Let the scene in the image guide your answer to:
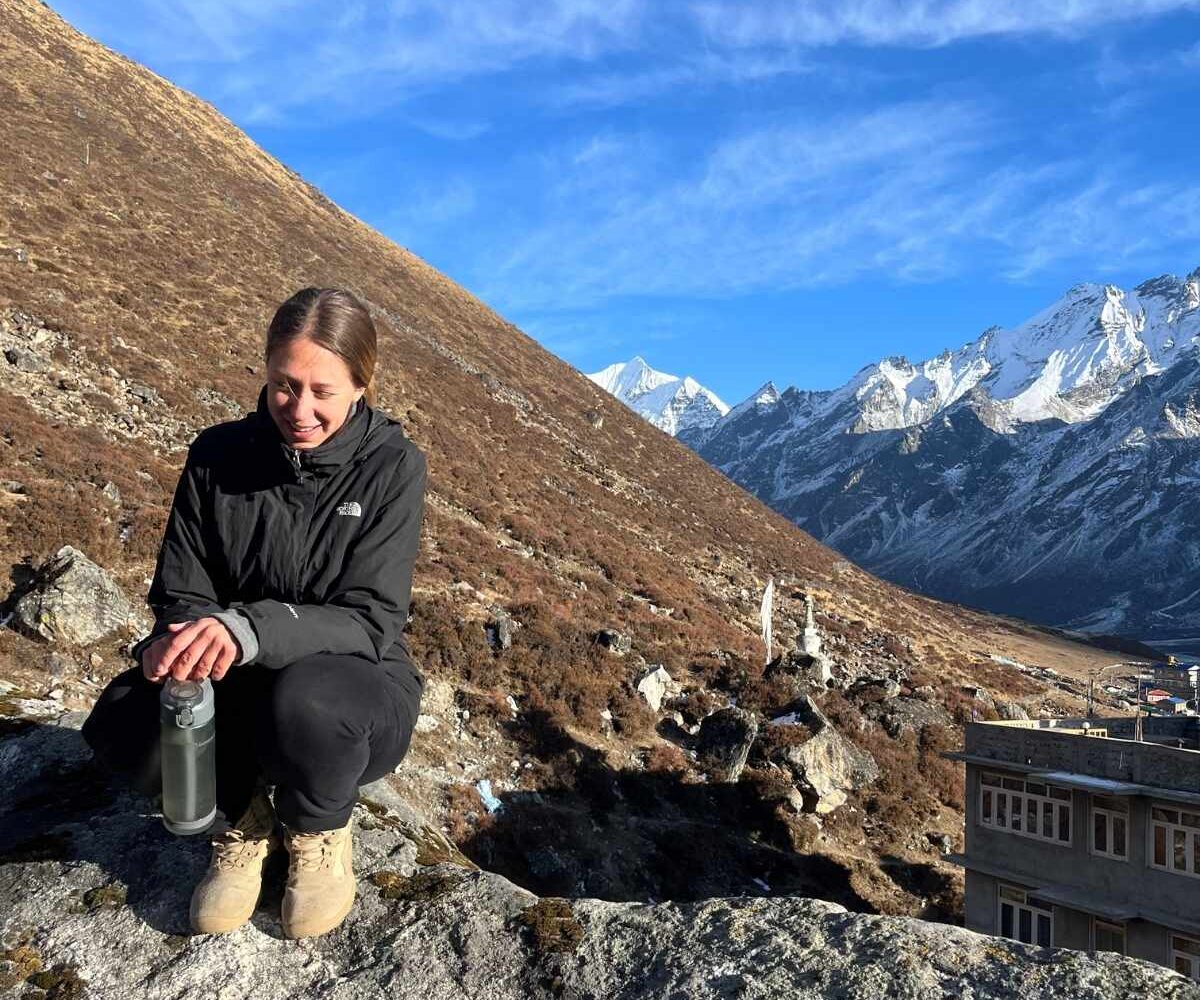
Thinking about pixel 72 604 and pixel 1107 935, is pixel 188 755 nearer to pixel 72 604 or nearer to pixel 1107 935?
pixel 72 604

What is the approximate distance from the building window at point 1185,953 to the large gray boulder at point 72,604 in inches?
948

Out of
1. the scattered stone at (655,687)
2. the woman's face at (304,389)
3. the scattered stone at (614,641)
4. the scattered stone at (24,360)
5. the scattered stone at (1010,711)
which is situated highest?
the scattered stone at (24,360)

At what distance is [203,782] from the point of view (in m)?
3.13

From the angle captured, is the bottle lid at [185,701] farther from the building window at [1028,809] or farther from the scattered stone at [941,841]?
the building window at [1028,809]

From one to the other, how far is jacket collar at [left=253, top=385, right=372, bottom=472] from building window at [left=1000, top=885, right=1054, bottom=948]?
25105 millimetres

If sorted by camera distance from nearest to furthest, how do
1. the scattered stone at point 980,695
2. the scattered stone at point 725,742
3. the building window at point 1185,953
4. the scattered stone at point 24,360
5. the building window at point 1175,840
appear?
1. the building window at point 1185,953
2. the building window at point 1175,840
3. the scattered stone at point 725,742
4. the scattered stone at point 24,360
5. the scattered stone at point 980,695

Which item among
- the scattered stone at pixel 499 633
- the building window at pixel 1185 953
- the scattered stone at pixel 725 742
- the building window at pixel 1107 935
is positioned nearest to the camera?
the building window at pixel 1185 953

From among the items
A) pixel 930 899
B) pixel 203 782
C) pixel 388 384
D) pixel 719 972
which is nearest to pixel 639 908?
pixel 719 972

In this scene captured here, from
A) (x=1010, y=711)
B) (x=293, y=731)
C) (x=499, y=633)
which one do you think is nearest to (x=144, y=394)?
(x=499, y=633)

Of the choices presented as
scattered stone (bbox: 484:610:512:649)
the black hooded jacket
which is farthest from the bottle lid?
scattered stone (bbox: 484:610:512:649)

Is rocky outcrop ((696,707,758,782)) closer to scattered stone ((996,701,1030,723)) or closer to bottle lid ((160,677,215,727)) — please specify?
scattered stone ((996,701,1030,723))

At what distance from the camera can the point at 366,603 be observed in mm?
3436

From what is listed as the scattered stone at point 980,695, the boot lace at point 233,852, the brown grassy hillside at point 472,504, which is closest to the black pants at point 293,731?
the boot lace at point 233,852

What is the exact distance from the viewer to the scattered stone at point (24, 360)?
2586cm
